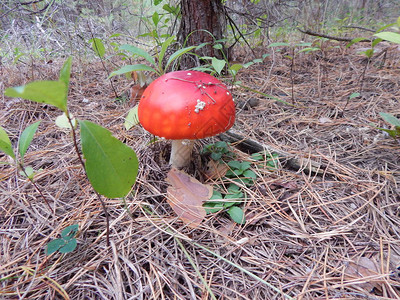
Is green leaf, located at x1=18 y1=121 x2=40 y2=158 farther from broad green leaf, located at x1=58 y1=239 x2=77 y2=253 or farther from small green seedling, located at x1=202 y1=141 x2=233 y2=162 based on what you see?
small green seedling, located at x1=202 y1=141 x2=233 y2=162

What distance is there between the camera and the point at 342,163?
1.71 m

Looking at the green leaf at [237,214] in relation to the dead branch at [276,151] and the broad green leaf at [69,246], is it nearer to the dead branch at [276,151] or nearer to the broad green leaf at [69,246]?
the dead branch at [276,151]

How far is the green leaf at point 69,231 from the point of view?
1164mm

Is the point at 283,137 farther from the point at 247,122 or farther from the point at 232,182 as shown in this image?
the point at 232,182

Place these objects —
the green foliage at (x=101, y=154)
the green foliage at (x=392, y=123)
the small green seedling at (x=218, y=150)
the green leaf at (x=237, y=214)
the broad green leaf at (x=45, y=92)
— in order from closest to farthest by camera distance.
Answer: the broad green leaf at (x=45, y=92) < the green foliage at (x=101, y=154) < the green leaf at (x=237, y=214) < the green foliage at (x=392, y=123) < the small green seedling at (x=218, y=150)

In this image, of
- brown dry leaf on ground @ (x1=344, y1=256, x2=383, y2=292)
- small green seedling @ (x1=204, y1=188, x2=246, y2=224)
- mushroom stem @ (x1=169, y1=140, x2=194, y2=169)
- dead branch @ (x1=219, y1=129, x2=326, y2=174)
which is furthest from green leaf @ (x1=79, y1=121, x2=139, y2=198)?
dead branch @ (x1=219, y1=129, x2=326, y2=174)

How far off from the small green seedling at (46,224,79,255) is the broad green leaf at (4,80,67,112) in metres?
0.69

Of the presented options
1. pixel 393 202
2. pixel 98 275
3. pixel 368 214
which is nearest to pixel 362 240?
pixel 368 214

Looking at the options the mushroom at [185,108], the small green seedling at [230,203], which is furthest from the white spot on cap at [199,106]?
the small green seedling at [230,203]

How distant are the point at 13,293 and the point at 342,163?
2007 mm

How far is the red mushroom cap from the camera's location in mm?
1331

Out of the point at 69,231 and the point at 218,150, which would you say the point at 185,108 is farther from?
the point at 69,231

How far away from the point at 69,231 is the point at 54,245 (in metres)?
0.09

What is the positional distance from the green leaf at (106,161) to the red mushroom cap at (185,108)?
49cm
